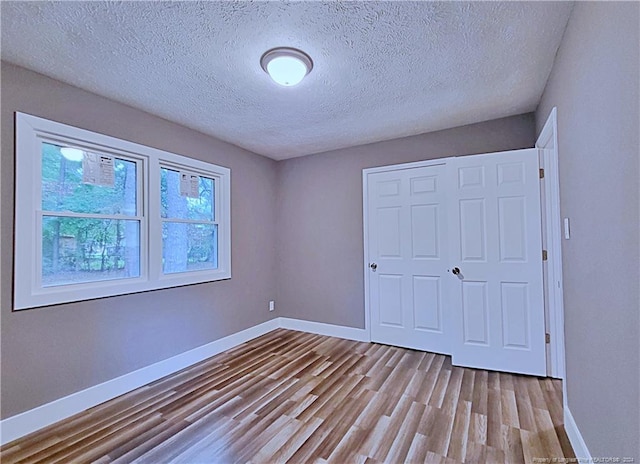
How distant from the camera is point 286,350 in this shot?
3535 millimetres

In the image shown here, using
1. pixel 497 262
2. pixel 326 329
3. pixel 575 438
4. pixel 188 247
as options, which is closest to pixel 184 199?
pixel 188 247

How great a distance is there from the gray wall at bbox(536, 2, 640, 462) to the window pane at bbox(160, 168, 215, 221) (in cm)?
330

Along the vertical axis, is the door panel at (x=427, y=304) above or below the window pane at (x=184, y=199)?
below

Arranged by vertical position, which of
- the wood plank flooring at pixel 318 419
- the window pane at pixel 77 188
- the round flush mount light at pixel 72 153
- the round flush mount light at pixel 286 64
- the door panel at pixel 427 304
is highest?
the round flush mount light at pixel 286 64

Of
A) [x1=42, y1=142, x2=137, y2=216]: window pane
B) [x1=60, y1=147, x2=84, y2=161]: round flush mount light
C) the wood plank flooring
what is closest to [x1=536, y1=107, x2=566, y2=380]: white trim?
the wood plank flooring

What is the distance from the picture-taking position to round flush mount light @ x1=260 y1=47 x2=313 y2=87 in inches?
76.1

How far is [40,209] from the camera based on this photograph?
2184 mm

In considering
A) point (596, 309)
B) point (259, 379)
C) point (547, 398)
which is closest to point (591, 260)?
point (596, 309)

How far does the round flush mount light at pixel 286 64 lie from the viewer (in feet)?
6.34

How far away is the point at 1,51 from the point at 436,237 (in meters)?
3.87

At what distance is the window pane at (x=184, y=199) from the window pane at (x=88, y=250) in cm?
41

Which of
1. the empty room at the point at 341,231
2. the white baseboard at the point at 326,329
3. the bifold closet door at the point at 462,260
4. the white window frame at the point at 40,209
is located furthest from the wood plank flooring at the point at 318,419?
the white window frame at the point at 40,209

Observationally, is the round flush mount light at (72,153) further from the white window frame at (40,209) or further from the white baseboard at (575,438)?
the white baseboard at (575,438)

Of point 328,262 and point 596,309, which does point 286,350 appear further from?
point 596,309
